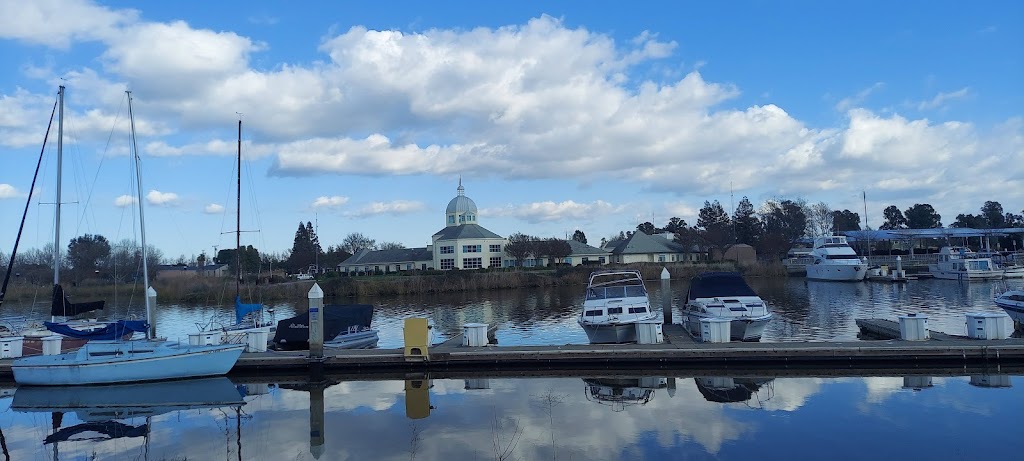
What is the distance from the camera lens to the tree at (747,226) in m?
114

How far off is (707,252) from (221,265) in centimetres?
9661

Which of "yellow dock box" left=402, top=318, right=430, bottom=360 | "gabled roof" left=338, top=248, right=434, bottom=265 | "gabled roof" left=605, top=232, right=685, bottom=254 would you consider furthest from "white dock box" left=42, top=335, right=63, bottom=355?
"gabled roof" left=605, top=232, right=685, bottom=254

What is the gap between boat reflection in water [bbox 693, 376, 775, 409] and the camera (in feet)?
55.9

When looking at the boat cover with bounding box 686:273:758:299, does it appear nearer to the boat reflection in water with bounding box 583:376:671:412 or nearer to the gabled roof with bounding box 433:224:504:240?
the boat reflection in water with bounding box 583:376:671:412

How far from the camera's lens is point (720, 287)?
29156 mm

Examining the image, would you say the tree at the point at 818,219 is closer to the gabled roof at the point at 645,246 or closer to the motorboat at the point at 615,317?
the gabled roof at the point at 645,246

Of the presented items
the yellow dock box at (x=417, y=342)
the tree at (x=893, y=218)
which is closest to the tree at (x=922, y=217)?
the tree at (x=893, y=218)

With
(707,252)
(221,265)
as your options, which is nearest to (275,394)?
(707,252)

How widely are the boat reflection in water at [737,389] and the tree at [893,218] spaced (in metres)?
144

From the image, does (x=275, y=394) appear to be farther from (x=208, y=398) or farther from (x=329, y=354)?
(x=329, y=354)

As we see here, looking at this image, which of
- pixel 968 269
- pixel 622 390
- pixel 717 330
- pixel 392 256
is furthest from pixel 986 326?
pixel 392 256

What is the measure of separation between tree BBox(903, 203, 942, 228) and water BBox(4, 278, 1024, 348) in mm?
83691

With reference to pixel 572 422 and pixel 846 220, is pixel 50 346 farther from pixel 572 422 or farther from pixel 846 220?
pixel 846 220

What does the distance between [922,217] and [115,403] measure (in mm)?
152130
